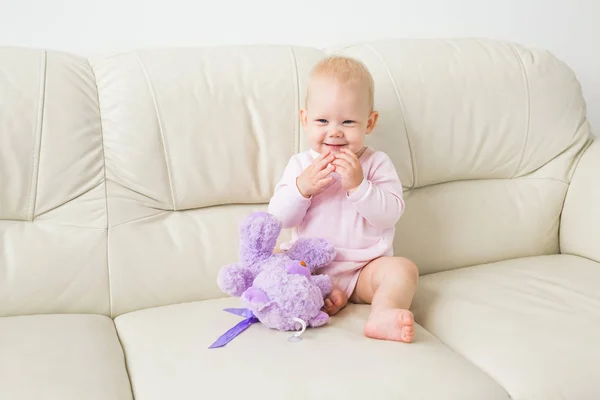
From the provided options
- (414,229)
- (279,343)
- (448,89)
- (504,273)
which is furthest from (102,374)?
(448,89)

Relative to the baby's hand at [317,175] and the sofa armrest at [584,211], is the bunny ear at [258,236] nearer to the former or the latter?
the baby's hand at [317,175]

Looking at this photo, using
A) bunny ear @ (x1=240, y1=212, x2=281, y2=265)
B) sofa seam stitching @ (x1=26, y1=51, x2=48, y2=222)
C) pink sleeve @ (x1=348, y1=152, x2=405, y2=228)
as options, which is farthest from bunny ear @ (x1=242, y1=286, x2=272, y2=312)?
sofa seam stitching @ (x1=26, y1=51, x2=48, y2=222)

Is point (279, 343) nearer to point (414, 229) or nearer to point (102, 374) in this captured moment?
point (102, 374)

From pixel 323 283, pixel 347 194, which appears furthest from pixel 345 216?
pixel 323 283

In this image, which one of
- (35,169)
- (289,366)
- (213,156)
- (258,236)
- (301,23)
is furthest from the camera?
(301,23)

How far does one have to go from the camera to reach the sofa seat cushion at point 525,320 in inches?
50.3

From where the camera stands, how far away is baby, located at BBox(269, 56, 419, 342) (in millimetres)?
1529

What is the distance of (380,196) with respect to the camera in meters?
1.57

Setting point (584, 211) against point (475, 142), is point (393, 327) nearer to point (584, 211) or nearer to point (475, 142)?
point (475, 142)

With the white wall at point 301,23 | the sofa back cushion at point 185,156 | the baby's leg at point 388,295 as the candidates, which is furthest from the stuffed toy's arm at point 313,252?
the white wall at point 301,23

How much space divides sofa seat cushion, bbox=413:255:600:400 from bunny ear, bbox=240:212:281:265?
0.41m

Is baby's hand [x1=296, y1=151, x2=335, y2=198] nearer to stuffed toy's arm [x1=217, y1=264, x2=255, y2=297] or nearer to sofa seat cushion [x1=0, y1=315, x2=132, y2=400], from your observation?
stuffed toy's arm [x1=217, y1=264, x2=255, y2=297]

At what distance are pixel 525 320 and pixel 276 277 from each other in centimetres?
56

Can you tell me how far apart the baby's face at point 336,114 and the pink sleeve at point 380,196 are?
0.28ft
